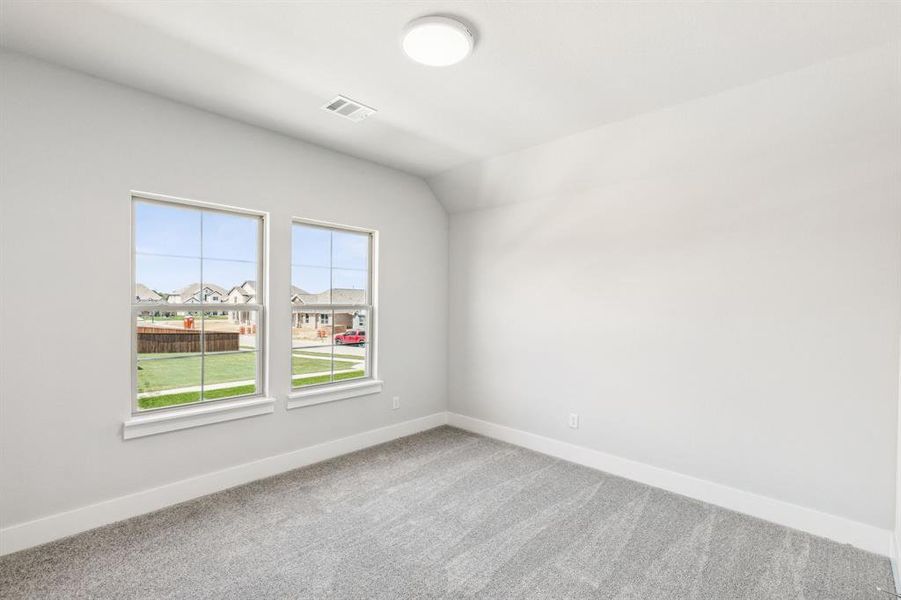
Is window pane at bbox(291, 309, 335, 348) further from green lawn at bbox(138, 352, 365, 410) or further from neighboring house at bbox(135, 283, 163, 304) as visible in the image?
neighboring house at bbox(135, 283, 163, 304)

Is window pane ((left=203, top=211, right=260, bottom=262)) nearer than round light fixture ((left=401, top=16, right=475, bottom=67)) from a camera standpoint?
No

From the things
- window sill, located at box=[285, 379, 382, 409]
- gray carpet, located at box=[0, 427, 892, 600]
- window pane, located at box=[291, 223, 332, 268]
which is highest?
window pane, located at box=[291, 223, 332, 268]

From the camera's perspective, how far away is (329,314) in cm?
390

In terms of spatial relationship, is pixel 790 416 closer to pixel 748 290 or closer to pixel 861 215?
pixel 748 290

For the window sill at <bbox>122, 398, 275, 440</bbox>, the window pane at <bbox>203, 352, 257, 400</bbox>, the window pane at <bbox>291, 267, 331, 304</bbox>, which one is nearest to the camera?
the window sill at <bbox>122, 398, 275, 440</bbox>

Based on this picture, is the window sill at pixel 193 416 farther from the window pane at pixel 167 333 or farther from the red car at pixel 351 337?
the red car at pixel 351 337

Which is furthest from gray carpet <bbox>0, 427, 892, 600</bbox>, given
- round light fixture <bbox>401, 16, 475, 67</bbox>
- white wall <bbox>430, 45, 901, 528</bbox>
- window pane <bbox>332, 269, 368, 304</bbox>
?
round light fixture <bbox>401, 16, 475, 67</bbox>

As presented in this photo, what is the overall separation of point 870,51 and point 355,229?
354cm

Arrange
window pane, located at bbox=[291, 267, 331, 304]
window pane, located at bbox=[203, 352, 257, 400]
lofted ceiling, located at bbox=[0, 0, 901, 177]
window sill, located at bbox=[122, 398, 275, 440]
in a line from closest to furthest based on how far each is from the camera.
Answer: lofted ceiling, located at bbox=[0, 0, 901, 177]
window sill, located at bbox=[122, 398, 275, 440]
window pane, located at bbox=[203, 352, 257, 400]
window pane, located at bbox=[291, 267, 331, 304]

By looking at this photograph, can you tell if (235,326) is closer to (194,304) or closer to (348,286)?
(194,304)

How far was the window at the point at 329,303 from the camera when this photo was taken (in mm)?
3664

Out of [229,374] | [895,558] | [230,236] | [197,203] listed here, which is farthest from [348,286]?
[895,558]

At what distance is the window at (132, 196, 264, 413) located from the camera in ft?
9.46

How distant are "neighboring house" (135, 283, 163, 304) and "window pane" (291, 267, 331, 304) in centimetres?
95
